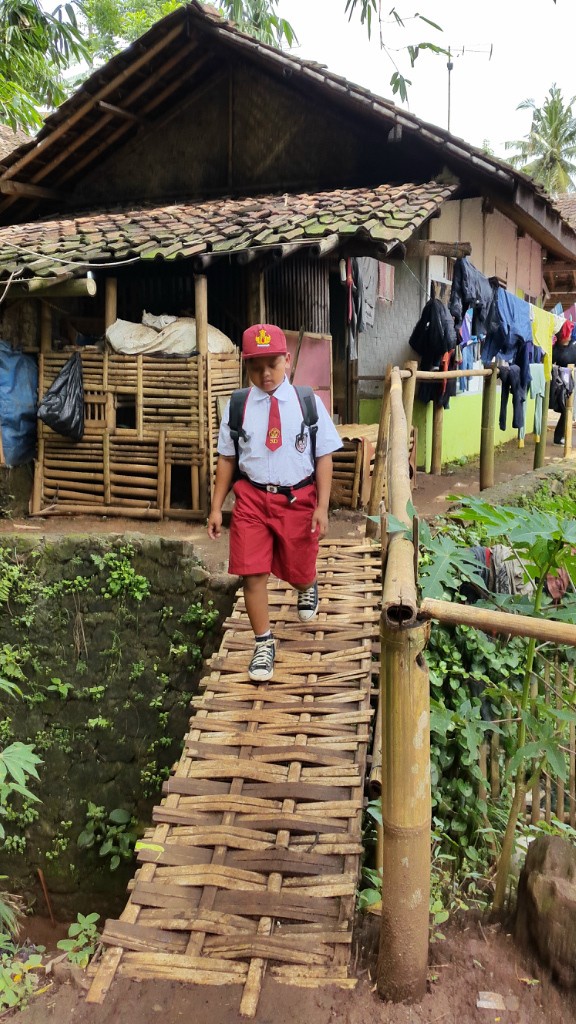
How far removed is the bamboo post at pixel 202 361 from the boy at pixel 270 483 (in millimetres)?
3380

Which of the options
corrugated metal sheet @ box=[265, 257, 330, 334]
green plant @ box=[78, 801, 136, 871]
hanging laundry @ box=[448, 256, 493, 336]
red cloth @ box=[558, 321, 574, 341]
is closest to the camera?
green plant @ box=[78, 801, 136, 871]

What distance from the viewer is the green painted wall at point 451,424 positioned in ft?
30.8

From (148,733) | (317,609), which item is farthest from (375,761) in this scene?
(148,733)

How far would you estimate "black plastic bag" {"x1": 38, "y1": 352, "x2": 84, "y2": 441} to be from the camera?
7.59 m

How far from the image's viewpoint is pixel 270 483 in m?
3.98

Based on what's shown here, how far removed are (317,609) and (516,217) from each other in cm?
736

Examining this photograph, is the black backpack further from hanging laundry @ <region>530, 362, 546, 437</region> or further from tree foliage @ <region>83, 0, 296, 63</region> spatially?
tree foliage @ <region>83, 0, 296, 63</region>

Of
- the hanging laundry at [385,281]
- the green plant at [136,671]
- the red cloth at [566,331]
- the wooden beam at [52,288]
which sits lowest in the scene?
the green plant at [136,671]

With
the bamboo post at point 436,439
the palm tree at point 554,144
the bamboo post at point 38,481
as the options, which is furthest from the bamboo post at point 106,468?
the palm tree at point 554,144

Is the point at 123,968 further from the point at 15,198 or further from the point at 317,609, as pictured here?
the point at 15,198

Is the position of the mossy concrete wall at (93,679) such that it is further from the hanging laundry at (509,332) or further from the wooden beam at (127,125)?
the wooden beam at (127,125)

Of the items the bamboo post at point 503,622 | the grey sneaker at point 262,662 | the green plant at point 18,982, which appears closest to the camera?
the bamboo post at point 503,622

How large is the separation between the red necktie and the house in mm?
3346

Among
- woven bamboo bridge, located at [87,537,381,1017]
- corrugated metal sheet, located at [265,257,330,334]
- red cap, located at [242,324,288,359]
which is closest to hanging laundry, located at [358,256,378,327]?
corrugated metal sheet, located at [265,257,330,334]
